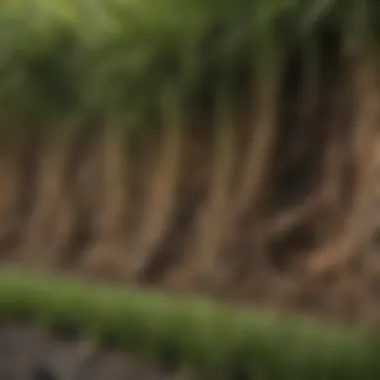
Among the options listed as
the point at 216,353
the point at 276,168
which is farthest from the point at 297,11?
the point at 216,353

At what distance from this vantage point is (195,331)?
400 mm

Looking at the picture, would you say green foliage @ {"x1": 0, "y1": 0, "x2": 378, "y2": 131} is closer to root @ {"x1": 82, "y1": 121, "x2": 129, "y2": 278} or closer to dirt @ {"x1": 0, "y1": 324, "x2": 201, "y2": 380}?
root @ {"x1": 82, "y1": 121, "x2": 129, "y2": 278}

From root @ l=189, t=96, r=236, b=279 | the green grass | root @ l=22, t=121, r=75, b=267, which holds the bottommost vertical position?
the green grass

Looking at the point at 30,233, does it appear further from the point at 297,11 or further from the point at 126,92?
the point at 297,11

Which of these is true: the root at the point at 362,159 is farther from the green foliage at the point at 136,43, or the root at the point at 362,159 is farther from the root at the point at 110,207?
the root at the point at 110,207

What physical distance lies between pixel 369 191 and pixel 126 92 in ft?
0.52

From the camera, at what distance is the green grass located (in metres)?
0.36

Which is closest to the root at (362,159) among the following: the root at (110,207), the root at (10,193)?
the root at (110,207)

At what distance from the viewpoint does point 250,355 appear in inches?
15.0

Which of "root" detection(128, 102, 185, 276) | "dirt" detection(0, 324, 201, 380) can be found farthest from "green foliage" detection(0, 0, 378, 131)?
"dirt" detection(0, 324, 201, 380)

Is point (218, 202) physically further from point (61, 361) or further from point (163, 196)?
point (61, 361)

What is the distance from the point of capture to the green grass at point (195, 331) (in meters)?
0.36

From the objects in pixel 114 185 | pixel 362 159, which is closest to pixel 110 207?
pixel 114 185

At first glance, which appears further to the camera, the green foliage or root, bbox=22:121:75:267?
root, bbox=22:121:75:267
